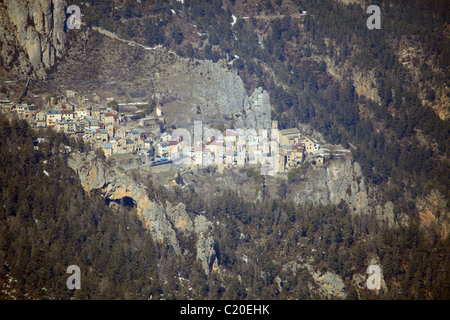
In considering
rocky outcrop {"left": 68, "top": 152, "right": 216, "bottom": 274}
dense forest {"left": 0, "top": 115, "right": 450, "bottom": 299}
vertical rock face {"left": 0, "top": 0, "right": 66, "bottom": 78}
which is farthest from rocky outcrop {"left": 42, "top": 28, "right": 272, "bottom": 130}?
rocky outcrop {"left": 68, "top": 152, "right": 216, "bottom": 274}

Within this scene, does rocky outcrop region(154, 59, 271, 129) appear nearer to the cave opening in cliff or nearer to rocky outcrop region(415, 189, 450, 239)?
the cave opening in cliff

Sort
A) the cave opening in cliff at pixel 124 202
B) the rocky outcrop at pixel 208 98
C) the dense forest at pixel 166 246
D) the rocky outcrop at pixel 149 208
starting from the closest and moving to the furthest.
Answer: the dense forest at pixel 166 246, the rocky outcrop at pixel 149 208, the cave opening in cliff at pixel 124 202, the rocky outcrop at pixel 208 98

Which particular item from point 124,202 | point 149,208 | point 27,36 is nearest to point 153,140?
point 124,202

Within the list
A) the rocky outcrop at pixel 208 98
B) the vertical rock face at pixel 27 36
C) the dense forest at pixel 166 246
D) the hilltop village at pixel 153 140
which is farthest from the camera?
the vertical rock face at pixel 27 36

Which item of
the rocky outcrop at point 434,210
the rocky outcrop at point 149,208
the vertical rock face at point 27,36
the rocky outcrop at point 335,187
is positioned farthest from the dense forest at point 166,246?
the vertical rock face at point 27,36

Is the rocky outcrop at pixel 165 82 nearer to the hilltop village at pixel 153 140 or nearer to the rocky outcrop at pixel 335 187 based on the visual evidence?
the hilltop village at pixel 153 140

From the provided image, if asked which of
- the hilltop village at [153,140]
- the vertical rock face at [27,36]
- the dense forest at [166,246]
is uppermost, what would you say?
the vertical rock face at [27,36]

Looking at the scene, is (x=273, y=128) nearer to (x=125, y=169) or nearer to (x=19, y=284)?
(x=125, y=169)
